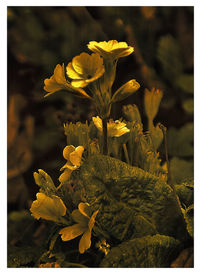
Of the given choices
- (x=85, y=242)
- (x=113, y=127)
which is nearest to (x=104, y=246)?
(x=85, y=242)

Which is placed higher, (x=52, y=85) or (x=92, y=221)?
(x=52, y=85)

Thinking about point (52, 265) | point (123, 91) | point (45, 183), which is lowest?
point (52, 265)

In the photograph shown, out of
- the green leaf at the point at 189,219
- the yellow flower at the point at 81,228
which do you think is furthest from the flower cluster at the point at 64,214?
the green leaf at the point at 189,219

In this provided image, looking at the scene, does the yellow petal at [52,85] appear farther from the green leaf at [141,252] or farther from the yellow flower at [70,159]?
the green leaf at [141,252]

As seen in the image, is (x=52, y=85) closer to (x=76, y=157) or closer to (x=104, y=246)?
(x=76, y=157)

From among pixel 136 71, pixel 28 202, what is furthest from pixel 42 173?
pixel 136 71
